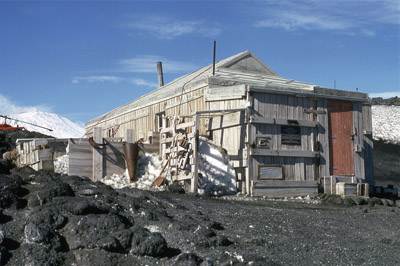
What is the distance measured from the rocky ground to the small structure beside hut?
4760 mm

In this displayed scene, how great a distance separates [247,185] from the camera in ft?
50.8

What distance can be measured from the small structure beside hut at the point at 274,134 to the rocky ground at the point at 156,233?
4760 millimetres

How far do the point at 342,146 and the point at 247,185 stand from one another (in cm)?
439

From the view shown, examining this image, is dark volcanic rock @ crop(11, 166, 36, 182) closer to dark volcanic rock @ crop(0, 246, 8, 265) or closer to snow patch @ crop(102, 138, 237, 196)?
snow patch @ crop(102, 138, 237, 196)

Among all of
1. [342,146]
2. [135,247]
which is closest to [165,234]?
[135,247]

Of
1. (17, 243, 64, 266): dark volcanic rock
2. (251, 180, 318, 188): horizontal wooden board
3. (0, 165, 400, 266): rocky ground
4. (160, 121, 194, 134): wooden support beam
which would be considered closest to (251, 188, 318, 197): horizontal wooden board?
(251, 180, 318, 188): horizontal wooden board

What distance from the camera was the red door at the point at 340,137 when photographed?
17.4m

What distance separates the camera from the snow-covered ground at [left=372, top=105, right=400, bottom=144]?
39.0m

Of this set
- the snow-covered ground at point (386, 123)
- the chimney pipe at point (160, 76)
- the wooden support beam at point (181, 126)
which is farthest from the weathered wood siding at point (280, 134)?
the snow-covered ground at point (386, 123)

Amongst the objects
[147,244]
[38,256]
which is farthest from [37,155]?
[147,244]

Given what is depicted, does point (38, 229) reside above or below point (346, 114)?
below

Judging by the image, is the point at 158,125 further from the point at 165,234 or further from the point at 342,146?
the point at 165,234

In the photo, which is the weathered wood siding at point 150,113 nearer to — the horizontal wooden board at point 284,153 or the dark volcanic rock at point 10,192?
the horizontal wooden board at point 284,153

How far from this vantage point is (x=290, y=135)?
16.4m
